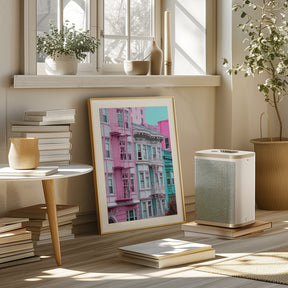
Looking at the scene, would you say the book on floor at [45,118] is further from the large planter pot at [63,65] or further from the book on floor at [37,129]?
the large planter pot at [63,65]

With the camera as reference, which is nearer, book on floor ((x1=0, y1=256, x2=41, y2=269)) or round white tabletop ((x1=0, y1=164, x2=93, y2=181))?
round white tabletop ((x1=0, y1=164, x2=93, y2=181))

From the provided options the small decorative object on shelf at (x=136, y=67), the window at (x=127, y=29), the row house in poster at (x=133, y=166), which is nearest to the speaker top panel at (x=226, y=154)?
the row house in poster at (x=133, y=166)

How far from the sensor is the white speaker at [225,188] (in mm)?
4137

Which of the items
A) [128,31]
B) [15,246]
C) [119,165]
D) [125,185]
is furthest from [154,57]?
[15,246]

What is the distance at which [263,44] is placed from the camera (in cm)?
499

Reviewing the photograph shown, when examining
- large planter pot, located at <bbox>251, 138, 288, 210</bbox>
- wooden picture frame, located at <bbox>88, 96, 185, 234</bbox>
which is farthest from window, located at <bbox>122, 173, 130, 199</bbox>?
large planter pot, located at <bbox>251, 138, 288, 210</bbox>

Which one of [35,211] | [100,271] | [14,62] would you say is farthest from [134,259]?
[14,62]

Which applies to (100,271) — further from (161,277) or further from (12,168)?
(12,168)

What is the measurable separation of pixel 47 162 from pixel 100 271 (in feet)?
2.74

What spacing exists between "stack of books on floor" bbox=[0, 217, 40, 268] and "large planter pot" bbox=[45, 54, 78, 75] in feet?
3.94

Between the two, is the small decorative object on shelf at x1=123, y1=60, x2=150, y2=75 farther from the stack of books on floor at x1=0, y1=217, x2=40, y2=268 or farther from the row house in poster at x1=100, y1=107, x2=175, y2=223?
the stack of books on floor at x1=0, y1=217, x2=40, y2=268

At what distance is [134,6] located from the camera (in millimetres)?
5082

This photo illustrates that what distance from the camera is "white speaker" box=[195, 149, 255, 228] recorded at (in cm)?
414

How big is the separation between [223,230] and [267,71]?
179 centimetres
